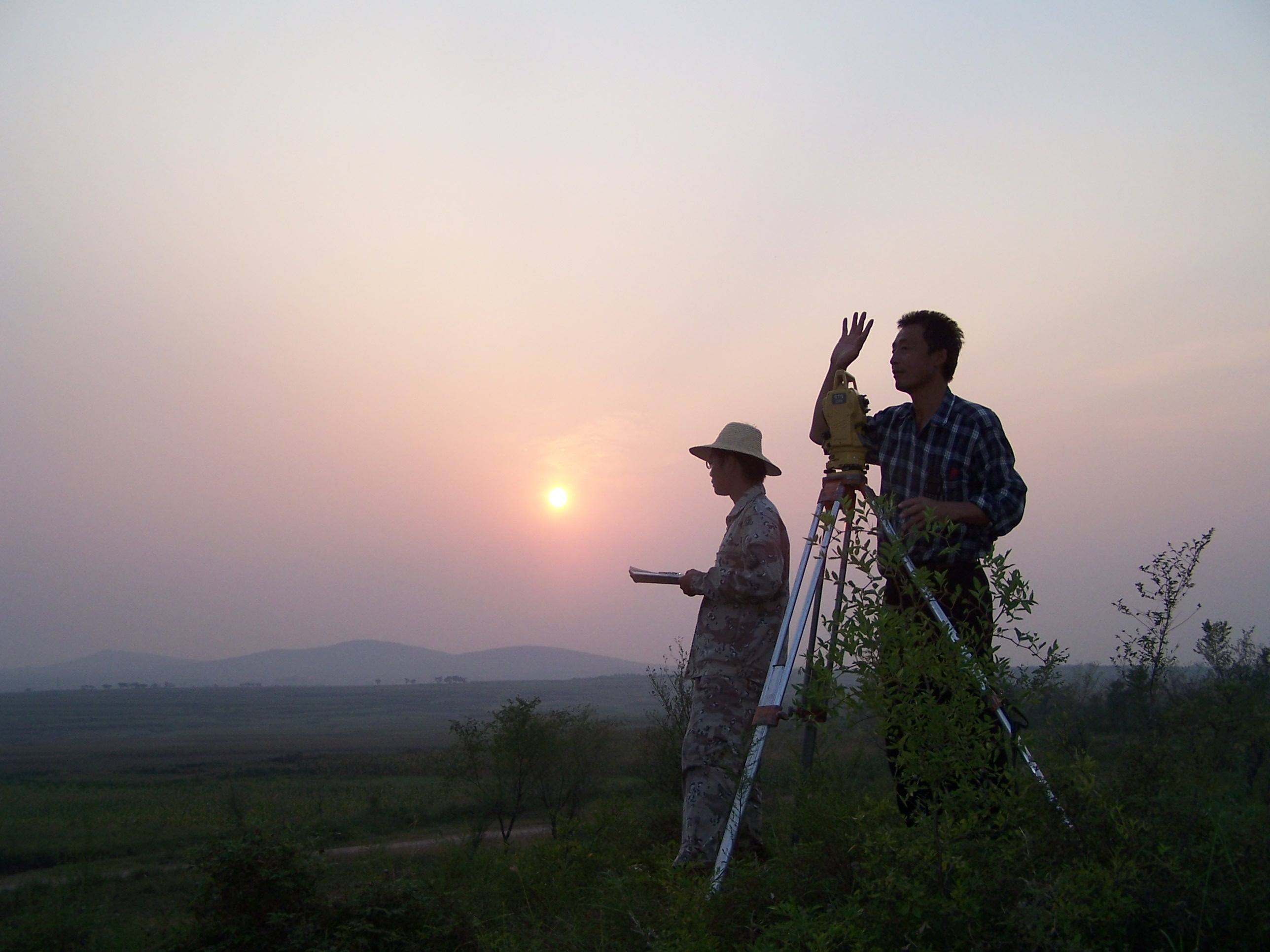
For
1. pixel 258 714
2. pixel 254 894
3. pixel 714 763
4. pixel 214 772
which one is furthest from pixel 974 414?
pixel 258 714

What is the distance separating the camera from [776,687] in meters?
2.59

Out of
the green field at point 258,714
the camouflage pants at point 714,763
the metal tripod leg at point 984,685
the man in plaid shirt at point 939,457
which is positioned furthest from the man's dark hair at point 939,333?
the green field at point 258,714

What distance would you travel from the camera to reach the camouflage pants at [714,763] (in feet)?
12.3

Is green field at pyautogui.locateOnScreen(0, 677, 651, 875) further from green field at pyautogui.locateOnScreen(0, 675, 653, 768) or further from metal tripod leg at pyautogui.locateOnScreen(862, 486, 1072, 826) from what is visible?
metal tripod leg at pyautogui.locateOnScreen(862, 486, 1072, 826)

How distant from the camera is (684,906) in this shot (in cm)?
220

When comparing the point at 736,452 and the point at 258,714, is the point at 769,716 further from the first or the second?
the point at 258,714

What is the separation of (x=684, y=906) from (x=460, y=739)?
10.3 m

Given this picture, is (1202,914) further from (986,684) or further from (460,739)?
(460,739)

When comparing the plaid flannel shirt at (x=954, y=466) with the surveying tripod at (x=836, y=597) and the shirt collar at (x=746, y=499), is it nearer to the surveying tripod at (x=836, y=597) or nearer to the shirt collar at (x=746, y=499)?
the surveying tripod at (x=836, y=597)

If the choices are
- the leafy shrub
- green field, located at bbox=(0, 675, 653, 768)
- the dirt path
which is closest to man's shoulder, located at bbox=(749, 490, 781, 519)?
the leafy shrub

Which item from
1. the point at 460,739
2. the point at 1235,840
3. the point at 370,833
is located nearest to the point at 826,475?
the point at 1235,840

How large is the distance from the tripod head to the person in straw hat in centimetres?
104

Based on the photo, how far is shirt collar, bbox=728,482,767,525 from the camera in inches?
169

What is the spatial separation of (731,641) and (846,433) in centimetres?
142
